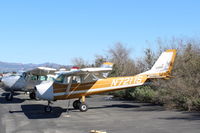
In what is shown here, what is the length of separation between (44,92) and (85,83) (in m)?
2.27

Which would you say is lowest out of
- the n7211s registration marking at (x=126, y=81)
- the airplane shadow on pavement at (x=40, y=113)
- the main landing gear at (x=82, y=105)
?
the airplane shadow on pavement at (x=40, y=113)

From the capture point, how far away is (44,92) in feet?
48.8

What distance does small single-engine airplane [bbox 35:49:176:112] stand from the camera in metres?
15.1

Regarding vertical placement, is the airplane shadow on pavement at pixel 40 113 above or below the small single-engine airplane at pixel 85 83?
below

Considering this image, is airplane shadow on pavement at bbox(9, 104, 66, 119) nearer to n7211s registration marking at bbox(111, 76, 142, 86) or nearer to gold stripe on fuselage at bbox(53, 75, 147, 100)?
gold stripe on fuselage at bbox(53, 75, 147, 100)

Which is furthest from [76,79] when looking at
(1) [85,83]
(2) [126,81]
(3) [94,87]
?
(2) [126,81]

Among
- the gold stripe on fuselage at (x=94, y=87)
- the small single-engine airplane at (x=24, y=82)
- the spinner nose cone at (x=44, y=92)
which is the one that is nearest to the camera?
the spinner nose cone at (x=44, y=92)

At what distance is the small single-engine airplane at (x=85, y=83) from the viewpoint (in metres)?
15.1

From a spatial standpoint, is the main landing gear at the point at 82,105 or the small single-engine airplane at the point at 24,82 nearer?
the main landing gear at the point at 82,105

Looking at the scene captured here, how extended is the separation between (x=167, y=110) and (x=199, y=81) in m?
2.40

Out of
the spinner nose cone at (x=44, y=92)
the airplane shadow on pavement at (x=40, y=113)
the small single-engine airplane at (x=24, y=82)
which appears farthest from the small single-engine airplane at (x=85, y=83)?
the small single-engine airplane at (x=24, y=82)

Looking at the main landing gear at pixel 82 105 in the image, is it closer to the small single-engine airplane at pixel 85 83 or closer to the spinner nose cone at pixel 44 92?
the small single-engine airplane at pixel 85 83

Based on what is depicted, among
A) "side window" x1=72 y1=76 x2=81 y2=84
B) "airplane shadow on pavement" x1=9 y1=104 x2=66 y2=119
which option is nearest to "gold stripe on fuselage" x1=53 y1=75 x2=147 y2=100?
"side window" x1=72 y1=76 x2=81 y2=84

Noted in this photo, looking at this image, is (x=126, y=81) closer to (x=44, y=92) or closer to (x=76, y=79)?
(x=76, y=79)
